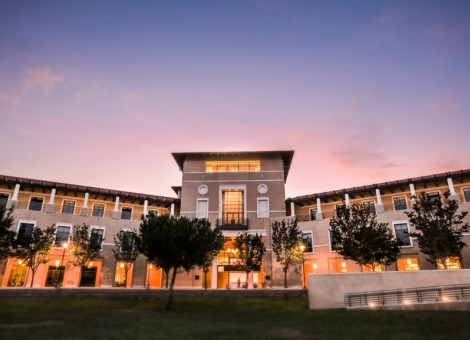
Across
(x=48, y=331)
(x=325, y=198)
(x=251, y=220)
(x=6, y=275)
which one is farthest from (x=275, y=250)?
(x=6, y=275)

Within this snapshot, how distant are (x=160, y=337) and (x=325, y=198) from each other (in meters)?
31.0

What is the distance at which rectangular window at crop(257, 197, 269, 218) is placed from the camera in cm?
3922

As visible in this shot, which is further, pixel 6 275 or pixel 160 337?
pixel 6 275

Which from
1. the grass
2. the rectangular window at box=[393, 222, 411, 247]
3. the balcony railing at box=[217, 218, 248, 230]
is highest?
the balcony railing at box=[217, 218, 248, 230]

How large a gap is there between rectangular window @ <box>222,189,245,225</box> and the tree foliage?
5714mm

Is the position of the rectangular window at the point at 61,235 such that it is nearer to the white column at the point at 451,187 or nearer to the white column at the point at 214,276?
the white column at the point at 214,276

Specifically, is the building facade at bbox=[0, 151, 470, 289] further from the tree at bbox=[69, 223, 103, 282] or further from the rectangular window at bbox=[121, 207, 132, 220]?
the tree at bbox=[69, 223, 103, 282]

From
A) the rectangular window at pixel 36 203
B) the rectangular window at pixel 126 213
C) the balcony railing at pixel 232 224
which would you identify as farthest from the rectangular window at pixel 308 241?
the rectangular window at pixel 36 203

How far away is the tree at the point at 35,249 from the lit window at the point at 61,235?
292 centimetres

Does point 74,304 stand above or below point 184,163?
below

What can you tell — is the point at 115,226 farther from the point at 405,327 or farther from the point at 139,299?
the point at 405,327

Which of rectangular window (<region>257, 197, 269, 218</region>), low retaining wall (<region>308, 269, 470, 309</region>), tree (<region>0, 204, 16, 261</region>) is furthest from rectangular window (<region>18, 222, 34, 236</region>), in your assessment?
low retaining wall (<region>308, 269, 470, 309</region>)

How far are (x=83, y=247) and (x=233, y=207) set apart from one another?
17101 millimetres

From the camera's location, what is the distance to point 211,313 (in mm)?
19500
